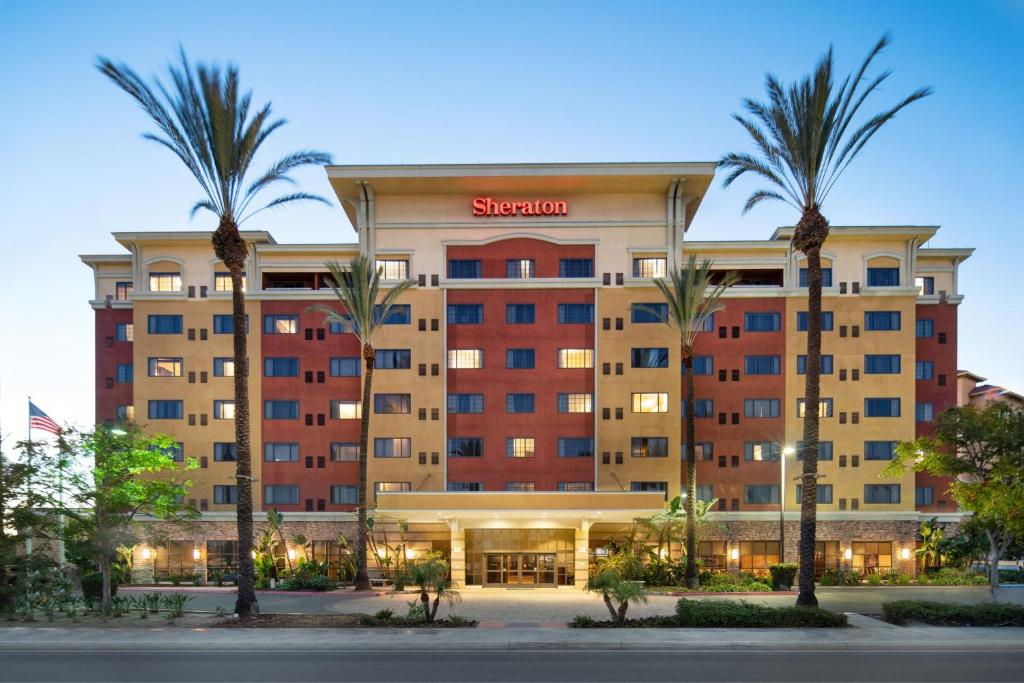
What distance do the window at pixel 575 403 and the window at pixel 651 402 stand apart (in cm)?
279

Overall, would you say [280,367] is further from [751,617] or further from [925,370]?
[925,370]

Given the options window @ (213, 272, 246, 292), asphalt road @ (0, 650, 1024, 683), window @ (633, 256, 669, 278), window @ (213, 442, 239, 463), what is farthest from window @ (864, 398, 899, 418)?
window @ (213, 272, 246, 292)

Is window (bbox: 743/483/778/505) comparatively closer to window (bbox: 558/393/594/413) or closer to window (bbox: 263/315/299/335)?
window (bbox: 558/393/594/413)

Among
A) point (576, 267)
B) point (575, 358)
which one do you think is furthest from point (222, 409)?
point (576, 267)

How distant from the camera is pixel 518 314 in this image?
141 ft

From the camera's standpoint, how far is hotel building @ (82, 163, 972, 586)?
42.4 m

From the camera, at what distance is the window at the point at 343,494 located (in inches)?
1719

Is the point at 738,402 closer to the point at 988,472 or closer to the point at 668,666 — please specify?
the point at 988,472

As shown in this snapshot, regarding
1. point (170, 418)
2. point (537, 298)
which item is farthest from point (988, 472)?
point (170, 418)

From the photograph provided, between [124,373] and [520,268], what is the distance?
2785 cm

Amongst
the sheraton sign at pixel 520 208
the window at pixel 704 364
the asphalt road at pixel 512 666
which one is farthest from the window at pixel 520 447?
the asphalt road at pixel 512 666

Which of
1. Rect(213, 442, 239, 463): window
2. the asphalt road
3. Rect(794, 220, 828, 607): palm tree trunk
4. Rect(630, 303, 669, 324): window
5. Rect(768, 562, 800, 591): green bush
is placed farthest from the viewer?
Rect(213, 442, 239, 463): window

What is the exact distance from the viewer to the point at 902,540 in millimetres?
42781

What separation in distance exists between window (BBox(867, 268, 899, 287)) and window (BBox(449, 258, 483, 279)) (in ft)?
84.3
